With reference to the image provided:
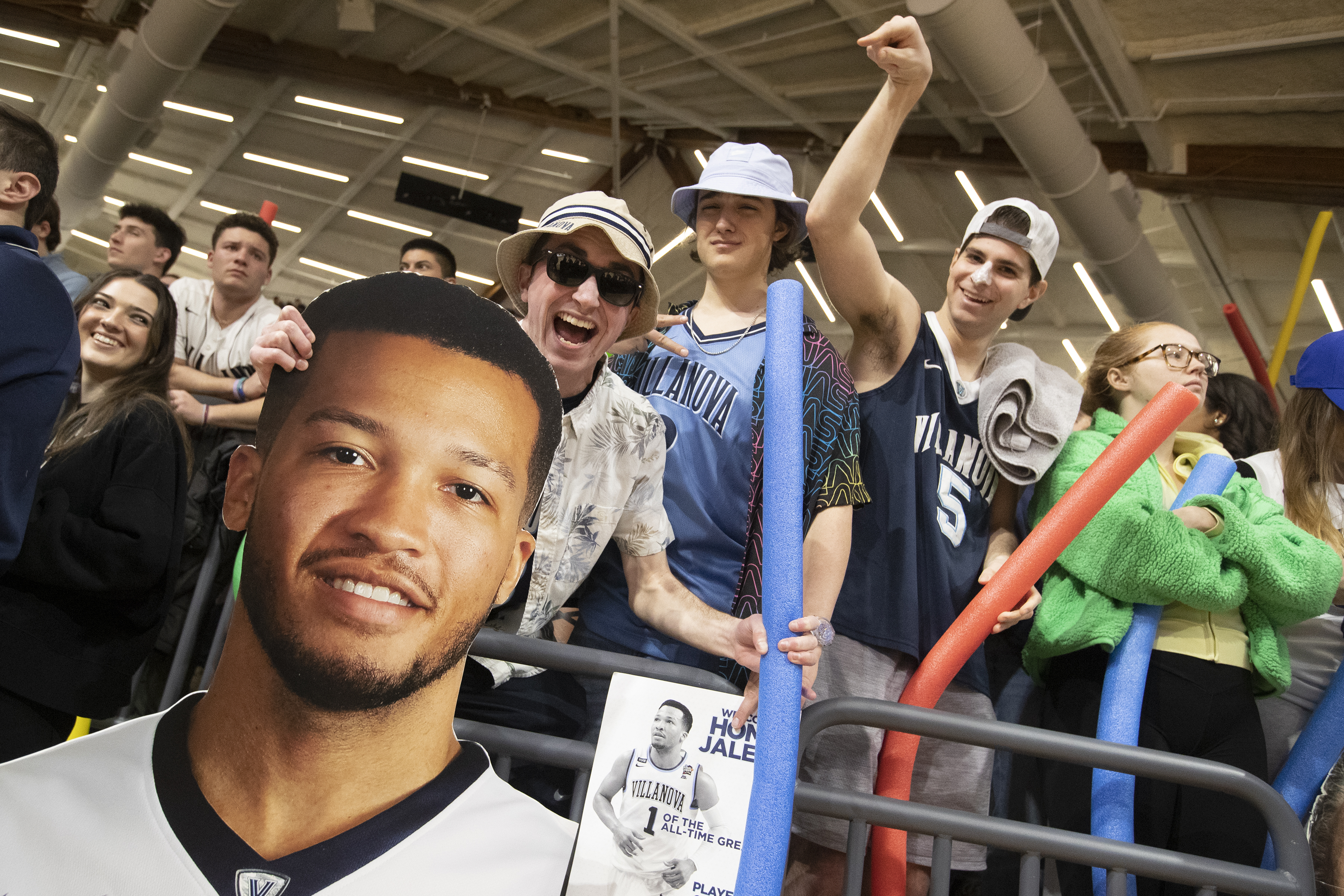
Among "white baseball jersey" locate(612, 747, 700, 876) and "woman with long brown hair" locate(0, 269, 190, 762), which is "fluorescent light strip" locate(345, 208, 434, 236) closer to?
"woman with long brown hair" locate(0, 269, 190, 762)

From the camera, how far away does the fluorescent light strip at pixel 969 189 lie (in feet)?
26.5

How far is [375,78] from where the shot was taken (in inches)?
345

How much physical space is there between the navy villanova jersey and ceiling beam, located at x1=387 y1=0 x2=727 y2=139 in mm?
6984

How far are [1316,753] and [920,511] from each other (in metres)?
0.92

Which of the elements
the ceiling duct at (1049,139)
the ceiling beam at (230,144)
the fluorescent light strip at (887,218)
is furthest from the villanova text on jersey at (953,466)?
the ceiling beam at (230,144)

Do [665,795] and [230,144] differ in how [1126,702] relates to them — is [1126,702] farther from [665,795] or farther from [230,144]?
[230,144]

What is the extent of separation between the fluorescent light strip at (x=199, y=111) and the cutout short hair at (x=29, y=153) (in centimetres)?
891

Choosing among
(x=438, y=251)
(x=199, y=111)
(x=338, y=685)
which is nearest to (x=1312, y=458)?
(x=338, y=685)

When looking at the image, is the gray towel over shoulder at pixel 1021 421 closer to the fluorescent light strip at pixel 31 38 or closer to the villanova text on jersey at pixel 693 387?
the villanova text on jersey at pixel 693 387

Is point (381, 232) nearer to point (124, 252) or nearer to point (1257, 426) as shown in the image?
point (124, 252)

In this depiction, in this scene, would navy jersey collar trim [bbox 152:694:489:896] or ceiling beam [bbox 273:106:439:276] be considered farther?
ceiling beam [bbox 273:106:439:276]

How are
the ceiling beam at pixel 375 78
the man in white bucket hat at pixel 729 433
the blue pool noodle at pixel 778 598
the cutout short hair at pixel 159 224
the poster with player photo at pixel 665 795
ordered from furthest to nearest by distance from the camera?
the ceiling beam at pixel 375 78 → the cutout short hair at pixel 159 224 → the man in white bucket hat at pixel 729 433 → the poster with player photo at pixel 665 795 → the blue pool noodle at pixel 778 598

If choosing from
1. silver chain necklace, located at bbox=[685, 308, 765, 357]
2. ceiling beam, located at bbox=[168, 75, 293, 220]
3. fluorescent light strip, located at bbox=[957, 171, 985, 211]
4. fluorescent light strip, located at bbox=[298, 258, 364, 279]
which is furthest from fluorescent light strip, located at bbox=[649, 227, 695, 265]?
silver chain necklace, located at bbox=[685, 308, 765, 357]

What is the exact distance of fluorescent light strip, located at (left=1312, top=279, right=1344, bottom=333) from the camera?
24.1 feet
